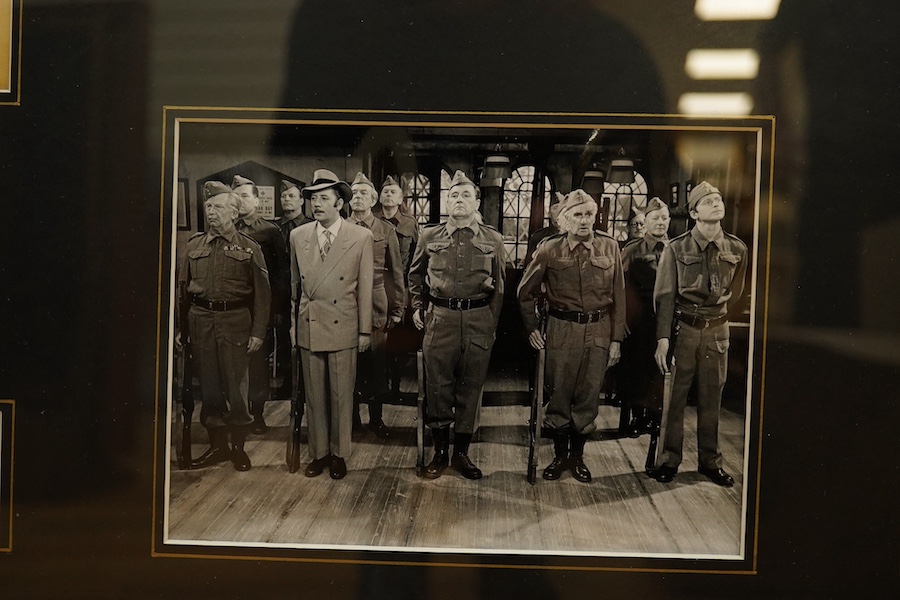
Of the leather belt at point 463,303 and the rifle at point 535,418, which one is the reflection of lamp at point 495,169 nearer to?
the leather belt at point 463,303

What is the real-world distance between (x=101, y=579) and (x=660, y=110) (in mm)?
2436

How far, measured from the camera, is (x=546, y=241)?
2008 mm

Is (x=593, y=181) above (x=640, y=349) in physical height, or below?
above

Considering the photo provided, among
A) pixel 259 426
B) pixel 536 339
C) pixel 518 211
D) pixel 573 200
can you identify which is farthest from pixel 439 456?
pixel 573 200

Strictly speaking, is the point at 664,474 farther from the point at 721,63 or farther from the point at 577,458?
the point at 721,63

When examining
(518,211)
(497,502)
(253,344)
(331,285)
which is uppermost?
(518,211)

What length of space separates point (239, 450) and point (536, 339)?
107cm

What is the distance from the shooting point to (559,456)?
6.66 ft

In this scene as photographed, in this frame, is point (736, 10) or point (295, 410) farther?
point (295, 410)

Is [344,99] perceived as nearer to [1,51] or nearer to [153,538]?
[1,51]

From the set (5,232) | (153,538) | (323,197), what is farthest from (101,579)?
(323,197)

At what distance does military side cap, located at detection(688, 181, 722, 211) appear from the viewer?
1.99m

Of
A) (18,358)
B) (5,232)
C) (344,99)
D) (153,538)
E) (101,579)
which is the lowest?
(101,579)

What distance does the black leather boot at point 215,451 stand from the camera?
2.05 metres
